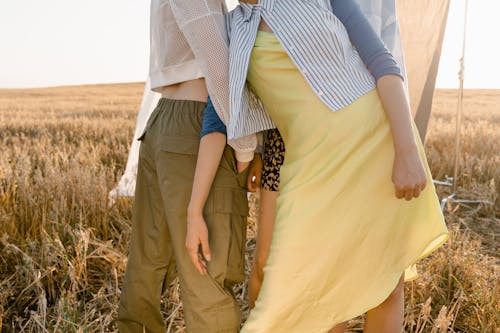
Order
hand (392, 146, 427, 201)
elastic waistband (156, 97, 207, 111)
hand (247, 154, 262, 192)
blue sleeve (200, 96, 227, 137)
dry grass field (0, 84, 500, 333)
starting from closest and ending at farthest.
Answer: hand (392, 146, 427, 201) → blue sleeve (200, 96, 227, 137) → elastic waistband (156, 97, 207, 111) → hand (247, 154, 262, 192) → dry grass field (0, 84, 500, 333)

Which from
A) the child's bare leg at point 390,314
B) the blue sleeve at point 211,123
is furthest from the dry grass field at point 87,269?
the blue sleeve at point 211,123

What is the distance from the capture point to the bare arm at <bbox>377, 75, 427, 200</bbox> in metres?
1.12

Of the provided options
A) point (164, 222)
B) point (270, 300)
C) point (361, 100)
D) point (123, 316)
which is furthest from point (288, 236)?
point (123, 316)

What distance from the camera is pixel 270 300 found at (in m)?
1.17

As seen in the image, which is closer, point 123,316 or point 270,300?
point 270,300

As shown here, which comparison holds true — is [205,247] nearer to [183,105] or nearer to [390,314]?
[183,105]

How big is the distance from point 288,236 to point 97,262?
1.53m

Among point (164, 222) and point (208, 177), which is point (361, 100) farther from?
point (164, 222)

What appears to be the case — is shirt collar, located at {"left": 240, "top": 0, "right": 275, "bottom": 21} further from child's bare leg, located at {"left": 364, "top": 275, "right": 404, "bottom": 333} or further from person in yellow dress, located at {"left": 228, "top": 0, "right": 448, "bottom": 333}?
child's bare leg, located at {"left": 364, "top": 275, "right": 404, "bottom": 333}

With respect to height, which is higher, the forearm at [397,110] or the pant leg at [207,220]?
the forearm at [397,110]

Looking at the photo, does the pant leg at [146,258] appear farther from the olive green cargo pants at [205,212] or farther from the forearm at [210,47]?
the forearm at [210,47]

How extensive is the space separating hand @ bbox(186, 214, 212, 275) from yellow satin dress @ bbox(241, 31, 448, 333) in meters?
0.20

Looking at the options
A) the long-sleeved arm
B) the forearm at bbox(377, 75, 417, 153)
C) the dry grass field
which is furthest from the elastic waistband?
the dry grass field

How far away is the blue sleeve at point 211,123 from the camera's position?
4.06 ft
